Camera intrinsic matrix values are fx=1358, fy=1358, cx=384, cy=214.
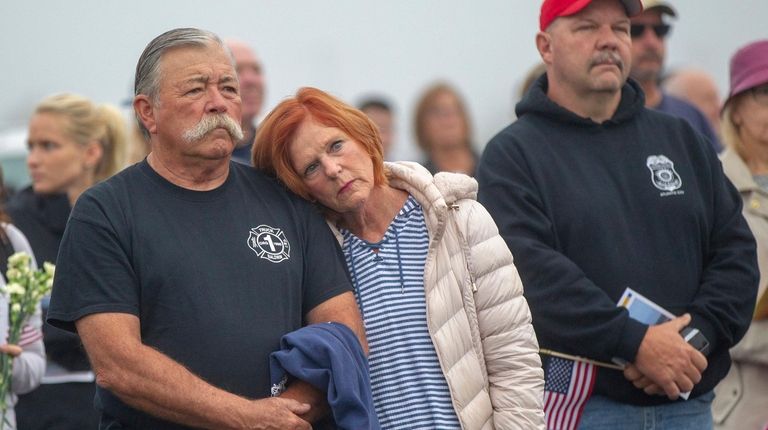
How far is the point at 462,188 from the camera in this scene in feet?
15.4

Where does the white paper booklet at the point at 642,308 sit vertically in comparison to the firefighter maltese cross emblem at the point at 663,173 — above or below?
below

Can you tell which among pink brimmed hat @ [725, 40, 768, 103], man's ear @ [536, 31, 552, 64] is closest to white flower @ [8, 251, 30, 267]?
man's ear @ [536, 31, 552, 64]

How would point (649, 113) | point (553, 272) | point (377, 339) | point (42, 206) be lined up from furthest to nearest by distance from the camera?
1. point (42, 206)
2. point (649, 113)
3. point (553, 272)
4. point (377, 339)

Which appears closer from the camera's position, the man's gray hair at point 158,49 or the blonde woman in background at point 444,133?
the man's gray hair at point 158,49

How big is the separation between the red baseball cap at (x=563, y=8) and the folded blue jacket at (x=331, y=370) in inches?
73.1

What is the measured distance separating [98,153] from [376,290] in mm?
2793

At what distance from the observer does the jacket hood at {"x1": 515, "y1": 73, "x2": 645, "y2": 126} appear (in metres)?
5.36

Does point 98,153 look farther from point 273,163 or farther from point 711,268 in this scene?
point 711,268

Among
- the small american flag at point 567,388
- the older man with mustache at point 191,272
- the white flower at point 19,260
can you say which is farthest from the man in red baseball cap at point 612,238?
the white flower at point 19,260

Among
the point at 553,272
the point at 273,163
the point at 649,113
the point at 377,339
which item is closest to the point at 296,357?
the point at 377,339

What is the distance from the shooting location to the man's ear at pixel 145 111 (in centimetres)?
443

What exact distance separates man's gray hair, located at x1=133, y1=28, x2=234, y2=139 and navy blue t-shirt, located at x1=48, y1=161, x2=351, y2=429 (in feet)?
0.99

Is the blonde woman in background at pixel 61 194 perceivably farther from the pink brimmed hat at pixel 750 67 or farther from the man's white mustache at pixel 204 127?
the pink brimmed hat at pixel 750 67

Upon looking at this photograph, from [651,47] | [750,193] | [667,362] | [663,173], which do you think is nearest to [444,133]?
[651,47]
